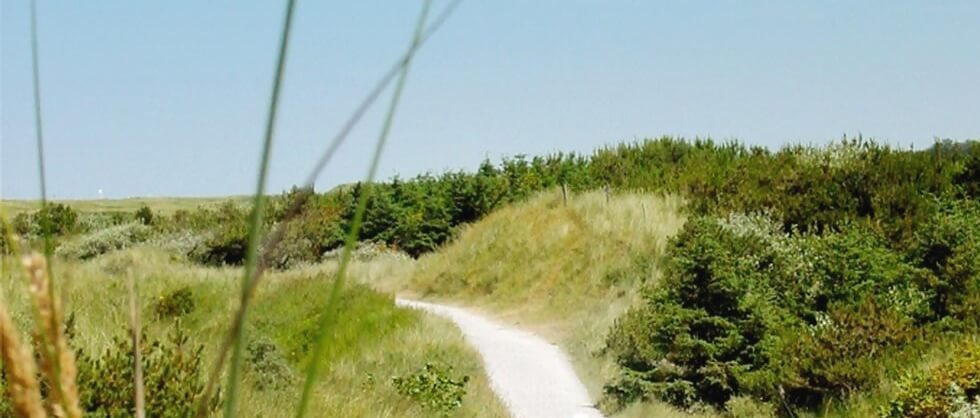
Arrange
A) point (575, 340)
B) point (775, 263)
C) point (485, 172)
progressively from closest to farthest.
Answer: point (775, 263), point (575, 340), point (485, 172)

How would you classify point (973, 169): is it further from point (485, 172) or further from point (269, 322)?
point (485, 172)

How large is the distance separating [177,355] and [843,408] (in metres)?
7.75

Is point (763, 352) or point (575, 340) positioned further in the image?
point (575, 340)

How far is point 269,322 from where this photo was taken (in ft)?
50.8

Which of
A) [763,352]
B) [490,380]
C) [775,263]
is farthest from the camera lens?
[775,263]

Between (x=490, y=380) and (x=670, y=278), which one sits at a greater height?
(x=670, y=278)

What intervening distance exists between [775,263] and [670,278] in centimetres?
190

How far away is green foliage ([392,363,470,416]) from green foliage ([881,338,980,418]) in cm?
412

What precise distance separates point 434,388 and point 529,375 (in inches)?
131

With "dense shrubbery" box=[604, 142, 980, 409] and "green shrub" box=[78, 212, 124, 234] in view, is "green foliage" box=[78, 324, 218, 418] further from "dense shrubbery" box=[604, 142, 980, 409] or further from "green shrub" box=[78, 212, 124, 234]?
"green shrub" box=[78, 212, 124, 234]

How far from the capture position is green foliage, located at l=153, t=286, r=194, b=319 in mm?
14756

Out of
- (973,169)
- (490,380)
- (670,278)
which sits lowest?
(490,380)

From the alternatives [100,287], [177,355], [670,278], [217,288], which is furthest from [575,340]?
[177,355]

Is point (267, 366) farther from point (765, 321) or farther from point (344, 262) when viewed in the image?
point (344, 262)
